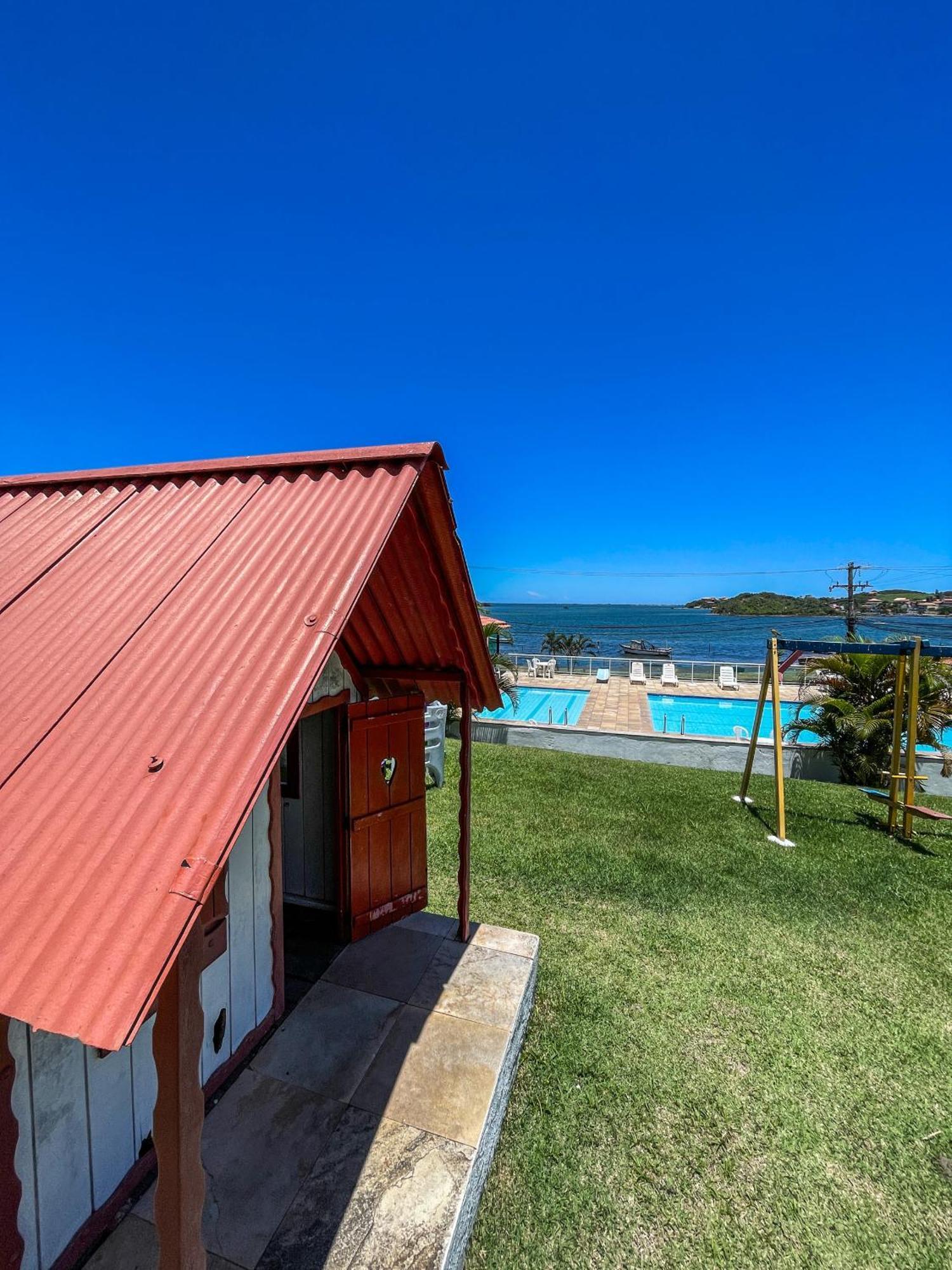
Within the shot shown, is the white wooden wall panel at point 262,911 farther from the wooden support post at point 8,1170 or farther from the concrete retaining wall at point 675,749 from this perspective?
the concrete retaining wall at point 675,749

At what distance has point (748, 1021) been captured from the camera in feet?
14.1

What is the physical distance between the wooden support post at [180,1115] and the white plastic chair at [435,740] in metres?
7.67

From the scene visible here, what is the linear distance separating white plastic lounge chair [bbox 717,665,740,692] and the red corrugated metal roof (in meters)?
21.0

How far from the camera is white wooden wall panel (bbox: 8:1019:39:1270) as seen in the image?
214 cm

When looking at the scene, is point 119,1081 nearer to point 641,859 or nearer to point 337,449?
point 337,449

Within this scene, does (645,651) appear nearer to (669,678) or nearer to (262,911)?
(669,678)

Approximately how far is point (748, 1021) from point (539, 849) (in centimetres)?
315

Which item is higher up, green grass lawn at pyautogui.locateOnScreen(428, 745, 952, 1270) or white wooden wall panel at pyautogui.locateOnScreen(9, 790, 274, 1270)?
white wooden wall panel at pyautogui.locateOnScreen(9, 790, 274, 1270)

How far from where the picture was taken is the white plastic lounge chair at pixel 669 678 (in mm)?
22062

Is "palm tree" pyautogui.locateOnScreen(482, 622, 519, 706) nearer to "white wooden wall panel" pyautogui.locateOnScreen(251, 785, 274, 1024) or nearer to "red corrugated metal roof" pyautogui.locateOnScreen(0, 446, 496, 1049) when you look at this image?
"white wooden wall panel" pyautogui.locateOnScreen(251, 785, 274, 1024)

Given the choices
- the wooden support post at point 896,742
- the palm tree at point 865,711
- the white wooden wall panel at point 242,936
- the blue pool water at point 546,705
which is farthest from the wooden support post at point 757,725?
the blue pool water at point 546,705

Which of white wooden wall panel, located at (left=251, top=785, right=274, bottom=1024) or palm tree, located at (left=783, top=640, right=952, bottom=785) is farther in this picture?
palm tree, located at (left=783, top=640, right=952, bottom=785)

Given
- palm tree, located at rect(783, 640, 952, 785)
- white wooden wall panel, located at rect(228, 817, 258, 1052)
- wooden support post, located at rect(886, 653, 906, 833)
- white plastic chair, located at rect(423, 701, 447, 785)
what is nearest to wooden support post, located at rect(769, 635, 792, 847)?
wooden support post, located at rect(886, 653, 906, 833)

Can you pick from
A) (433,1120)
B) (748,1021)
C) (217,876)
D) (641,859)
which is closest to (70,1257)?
(433,1120)
